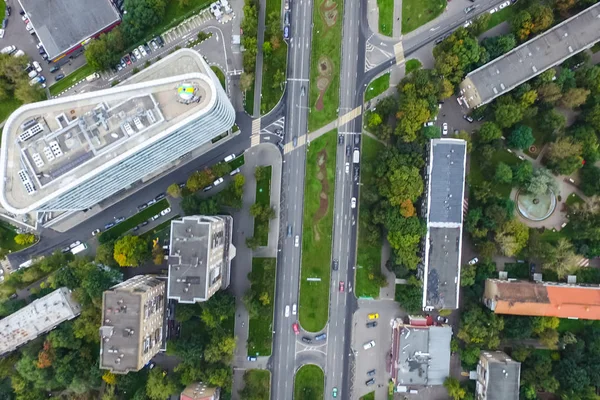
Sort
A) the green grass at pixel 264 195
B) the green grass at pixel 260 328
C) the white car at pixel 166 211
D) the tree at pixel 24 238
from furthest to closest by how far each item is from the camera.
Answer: the white car at pixel 166 211, the green grass at pixel 264 195, the green grass at pixel 260 328, the tree at pixel 24 238

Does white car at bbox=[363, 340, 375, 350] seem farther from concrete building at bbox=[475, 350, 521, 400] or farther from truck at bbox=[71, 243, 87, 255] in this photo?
truck at bbox=[71, 243, 87, 255]

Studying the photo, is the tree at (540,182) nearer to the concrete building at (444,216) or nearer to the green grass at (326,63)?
the concrete building at (444,216)

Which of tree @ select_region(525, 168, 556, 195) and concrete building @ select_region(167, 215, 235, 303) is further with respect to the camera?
tree @ select_region(525, 168, 556, 195)

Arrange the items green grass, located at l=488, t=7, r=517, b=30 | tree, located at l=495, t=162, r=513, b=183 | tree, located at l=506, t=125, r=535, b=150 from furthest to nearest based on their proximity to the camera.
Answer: green grass, located at l=488, t=7, r=517, b=30
tree, located at l=506, t=125, r=535, b=150
tree, located at l=495, t=162, r=513, b=183

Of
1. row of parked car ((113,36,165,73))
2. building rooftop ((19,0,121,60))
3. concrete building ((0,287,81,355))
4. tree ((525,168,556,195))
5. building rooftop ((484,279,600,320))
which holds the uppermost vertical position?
building rooftop ((19,0,121,60))

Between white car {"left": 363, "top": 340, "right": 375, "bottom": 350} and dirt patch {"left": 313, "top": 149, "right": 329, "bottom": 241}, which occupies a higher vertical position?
dirt patch {"left": 313, "top": 149, "right": 329, "bottom": 241}

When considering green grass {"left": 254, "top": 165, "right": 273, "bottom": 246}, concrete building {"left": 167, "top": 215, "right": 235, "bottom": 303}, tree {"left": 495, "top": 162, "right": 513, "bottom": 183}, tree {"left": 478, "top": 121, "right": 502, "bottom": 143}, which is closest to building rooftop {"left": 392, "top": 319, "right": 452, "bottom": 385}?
tree {"left": 495, "top": 162, "right": 513, "bottom": 183}

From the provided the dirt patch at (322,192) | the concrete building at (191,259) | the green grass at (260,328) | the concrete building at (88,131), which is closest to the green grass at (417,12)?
the dirt patch at (322,192)
